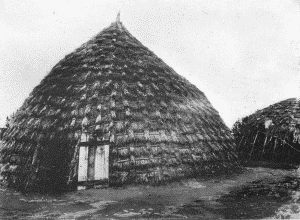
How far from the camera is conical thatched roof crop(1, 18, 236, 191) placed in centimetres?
677

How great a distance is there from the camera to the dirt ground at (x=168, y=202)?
5.33 meters

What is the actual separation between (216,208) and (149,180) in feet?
5.21

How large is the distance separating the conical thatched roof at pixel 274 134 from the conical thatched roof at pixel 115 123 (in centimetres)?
184

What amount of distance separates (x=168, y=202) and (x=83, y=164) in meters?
2.05

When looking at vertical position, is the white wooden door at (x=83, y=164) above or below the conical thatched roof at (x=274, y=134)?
below

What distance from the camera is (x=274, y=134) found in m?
9.80

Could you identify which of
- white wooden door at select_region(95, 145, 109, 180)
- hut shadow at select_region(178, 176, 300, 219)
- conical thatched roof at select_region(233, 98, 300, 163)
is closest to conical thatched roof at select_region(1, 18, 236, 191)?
white wooden door at select_region(95, 145, 109, 180)

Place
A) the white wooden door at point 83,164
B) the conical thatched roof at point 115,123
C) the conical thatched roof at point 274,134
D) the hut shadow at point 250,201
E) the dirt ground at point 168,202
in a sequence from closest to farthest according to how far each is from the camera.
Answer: the dirt ground at point 168,202 → the hut shadow at point 250,201 → the white wooden door at point 83,164 → the conical thatched roof at point 115,123 → the conical thatched roof at point 274,134

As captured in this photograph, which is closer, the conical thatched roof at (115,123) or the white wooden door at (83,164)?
the white wooden door at (83,164)

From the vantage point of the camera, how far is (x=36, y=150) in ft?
22.8

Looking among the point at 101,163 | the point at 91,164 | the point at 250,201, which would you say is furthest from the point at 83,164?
the point at 250,201

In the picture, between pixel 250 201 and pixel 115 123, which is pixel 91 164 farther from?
pixel 250 201

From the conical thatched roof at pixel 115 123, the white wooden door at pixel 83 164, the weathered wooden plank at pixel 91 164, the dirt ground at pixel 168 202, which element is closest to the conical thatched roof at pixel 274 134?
the conical thatched roof at pixel 115 123

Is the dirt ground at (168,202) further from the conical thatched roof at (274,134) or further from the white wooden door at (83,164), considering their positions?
the conical thatched roof at (274,134)
